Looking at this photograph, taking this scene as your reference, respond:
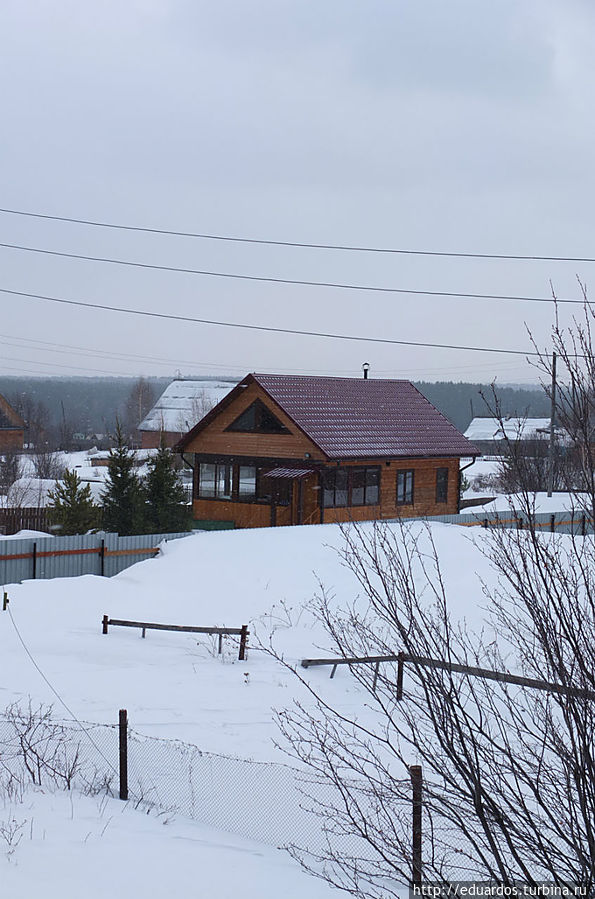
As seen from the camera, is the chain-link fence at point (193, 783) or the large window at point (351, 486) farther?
the large window at point (351, 486)

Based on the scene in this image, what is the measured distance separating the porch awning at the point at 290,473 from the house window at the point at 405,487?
168 inches

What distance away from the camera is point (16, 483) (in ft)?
150

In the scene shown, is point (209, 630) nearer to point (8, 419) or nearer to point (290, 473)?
point (290, 473)

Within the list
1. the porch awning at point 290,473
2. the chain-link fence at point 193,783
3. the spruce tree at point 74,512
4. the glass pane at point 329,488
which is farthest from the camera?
the glass pane at point 329,488

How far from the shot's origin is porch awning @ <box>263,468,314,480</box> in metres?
29.6

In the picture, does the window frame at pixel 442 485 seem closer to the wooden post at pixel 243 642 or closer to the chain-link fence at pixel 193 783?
the wooden post at pixel 243 642

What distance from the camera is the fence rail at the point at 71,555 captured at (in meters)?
22.5

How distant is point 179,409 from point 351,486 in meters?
55.9

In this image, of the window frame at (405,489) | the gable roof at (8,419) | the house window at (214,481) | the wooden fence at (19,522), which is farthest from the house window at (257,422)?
the gable roof at (8,419)

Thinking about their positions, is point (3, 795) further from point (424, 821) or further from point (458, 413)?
point (458, 413)

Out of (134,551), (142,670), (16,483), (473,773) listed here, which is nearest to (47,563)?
(134,551)

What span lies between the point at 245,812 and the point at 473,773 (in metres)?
4.71

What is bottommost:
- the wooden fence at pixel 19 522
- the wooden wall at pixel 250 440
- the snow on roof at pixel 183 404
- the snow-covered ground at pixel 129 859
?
the snow-covered ground at pixel 129 859

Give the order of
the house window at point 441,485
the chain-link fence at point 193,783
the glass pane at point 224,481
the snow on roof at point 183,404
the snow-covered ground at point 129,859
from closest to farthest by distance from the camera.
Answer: the snow-covered ground at point 129,859, the chain-link fence at point 193,783, the glass pane at point 224,481, the house window at point 441,485, the snow on roof at point 183,404
